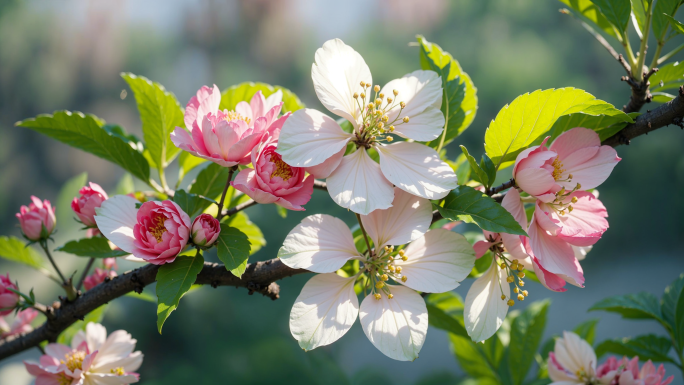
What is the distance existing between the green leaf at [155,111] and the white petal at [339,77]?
0.17 meters

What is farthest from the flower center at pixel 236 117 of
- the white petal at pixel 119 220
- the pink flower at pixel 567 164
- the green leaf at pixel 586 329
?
the green leaf at pixel 586 329

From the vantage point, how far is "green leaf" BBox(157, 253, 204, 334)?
0.30 metres

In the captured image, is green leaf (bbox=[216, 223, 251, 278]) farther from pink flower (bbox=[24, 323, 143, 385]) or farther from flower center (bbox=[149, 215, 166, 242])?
pink flower (bbox=[24, 323, 143, 385])

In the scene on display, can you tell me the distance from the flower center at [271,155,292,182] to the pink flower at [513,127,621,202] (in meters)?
0.17

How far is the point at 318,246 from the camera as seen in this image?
0.33 m

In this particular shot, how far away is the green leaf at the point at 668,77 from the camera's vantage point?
405 mm

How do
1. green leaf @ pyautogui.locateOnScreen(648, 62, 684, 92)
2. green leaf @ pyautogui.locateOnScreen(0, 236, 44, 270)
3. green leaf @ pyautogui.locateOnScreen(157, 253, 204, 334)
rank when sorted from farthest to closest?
green leaf @ pyautogui.locateOnScreen(0, 236, 44, 270) → green leaf @ pyautogui.locateOnScreen(648, 62, 684, 92) → green leaf @ pyautogui.locateOnScreen(157, 253, 204, 334)

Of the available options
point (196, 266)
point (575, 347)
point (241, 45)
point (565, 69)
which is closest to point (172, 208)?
point (196, 266)

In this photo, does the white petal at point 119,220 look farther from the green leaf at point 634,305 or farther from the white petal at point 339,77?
the green leaf at point 634,305

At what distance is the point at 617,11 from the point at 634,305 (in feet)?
1.11

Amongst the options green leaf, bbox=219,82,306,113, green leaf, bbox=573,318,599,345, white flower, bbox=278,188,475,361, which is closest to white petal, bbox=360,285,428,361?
white flower, bbox=278,188,475,361

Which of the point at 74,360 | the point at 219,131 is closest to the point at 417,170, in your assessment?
the point at 219,131

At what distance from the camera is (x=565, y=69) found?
1450 mm

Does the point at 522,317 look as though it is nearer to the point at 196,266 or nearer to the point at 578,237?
the point at 578,237
